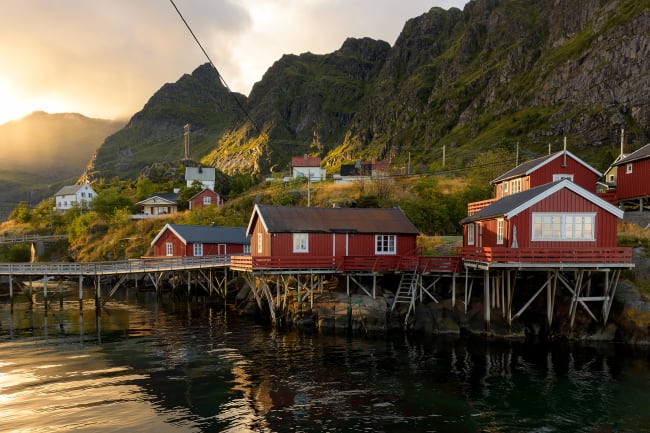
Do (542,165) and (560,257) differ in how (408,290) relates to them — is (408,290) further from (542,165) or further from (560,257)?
(542,165)

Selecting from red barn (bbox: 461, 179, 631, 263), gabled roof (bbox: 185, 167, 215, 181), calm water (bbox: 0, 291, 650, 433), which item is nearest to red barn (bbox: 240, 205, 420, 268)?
calm water (bbox: 0, 291, 650, 433)

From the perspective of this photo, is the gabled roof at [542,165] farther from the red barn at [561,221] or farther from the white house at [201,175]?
the white house at [201,175]

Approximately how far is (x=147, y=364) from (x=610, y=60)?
5191 inches

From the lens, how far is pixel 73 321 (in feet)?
119

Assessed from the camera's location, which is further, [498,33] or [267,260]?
[498,33]

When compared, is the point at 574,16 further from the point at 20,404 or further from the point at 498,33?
the point at 20,404

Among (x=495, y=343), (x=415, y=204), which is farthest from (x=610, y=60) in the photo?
(x=495, y=343)

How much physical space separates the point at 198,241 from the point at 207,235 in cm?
203

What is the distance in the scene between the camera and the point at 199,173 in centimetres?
10462

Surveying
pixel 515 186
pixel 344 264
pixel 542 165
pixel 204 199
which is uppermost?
pixel 542 165

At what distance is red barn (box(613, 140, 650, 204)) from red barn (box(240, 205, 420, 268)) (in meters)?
20.7

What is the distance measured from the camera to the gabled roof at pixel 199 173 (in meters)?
104

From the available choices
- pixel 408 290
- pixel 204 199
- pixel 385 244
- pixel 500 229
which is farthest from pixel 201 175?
pixel 500 229

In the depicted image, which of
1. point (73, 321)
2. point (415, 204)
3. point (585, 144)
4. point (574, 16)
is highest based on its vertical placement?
point (574, 16)
